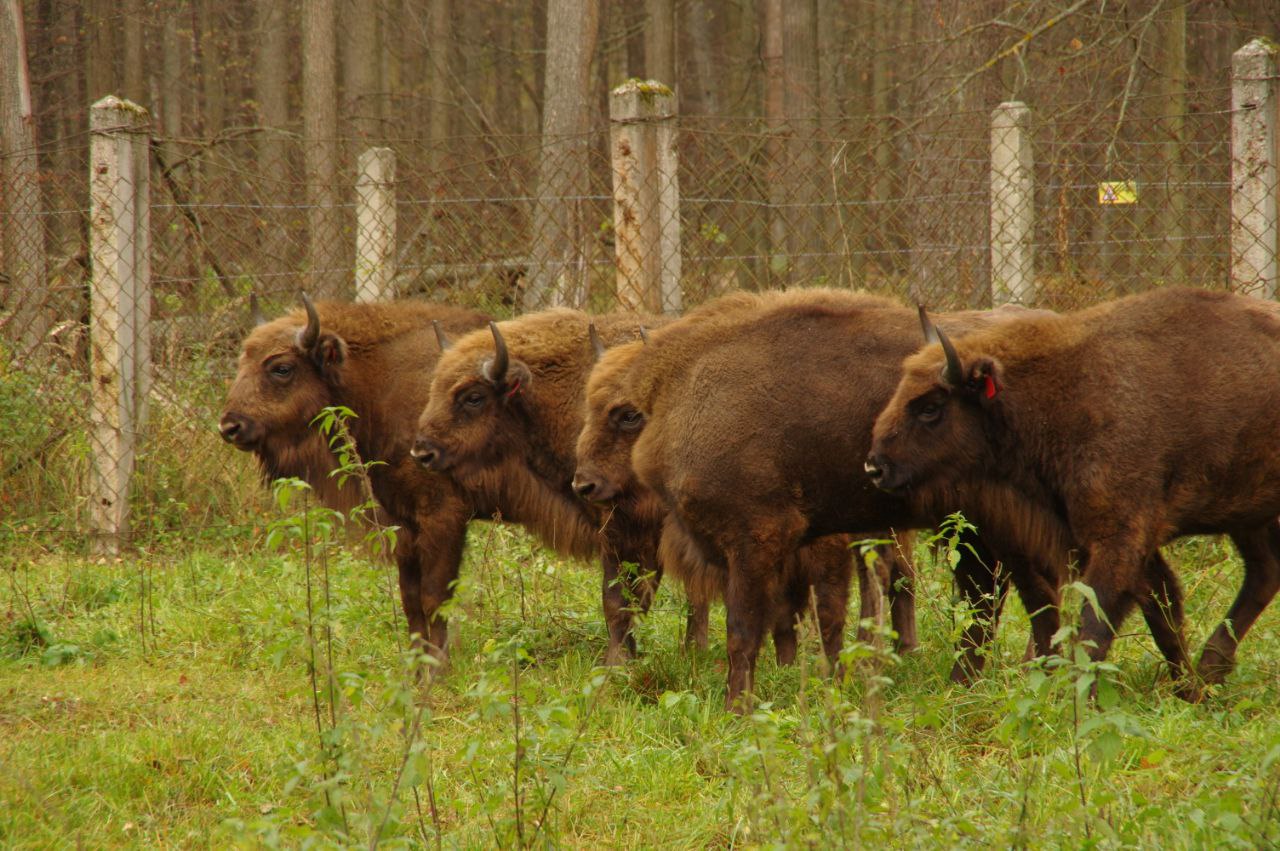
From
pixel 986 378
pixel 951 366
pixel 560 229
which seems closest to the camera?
pixel 951 366

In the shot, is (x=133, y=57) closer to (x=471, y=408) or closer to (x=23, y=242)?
(x=23, y=242)

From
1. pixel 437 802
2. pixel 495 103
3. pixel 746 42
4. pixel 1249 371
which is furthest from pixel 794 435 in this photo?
pixel 495 103

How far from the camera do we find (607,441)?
6750 mm

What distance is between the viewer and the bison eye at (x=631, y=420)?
6660mm

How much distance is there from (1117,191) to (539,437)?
381cm

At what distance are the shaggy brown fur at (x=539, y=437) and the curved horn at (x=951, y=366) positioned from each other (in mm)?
1858

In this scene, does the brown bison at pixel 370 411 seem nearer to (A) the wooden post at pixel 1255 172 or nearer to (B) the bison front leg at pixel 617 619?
(B) the bison front leg at pixel 617 619

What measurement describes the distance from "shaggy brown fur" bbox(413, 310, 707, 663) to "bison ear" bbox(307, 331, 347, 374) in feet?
2.25

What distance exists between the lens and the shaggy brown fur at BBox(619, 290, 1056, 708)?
19.9 feet

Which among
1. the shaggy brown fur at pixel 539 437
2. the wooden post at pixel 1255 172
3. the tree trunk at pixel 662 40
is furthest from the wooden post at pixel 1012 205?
the tree trunk at pixel 662 40

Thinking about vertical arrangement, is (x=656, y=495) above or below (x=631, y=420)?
below

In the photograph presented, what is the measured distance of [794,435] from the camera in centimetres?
609

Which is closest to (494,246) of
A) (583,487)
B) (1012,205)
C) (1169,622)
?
(1012,205)

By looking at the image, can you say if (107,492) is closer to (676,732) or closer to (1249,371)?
(676,732)
